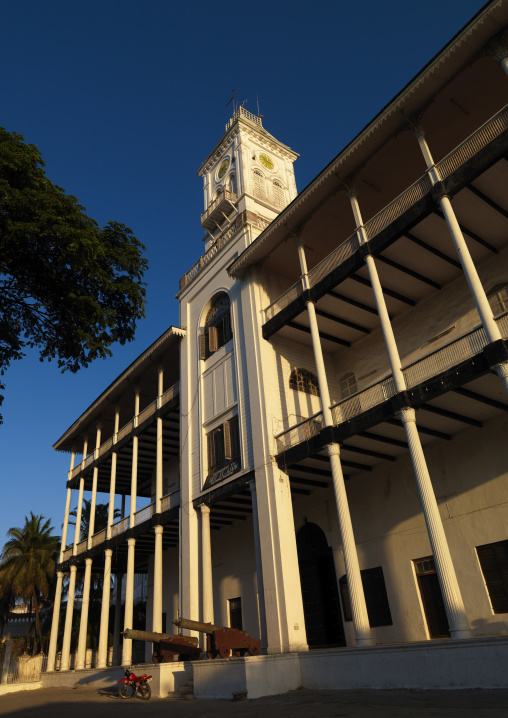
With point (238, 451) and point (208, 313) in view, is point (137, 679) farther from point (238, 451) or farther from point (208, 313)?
point (208, 313)

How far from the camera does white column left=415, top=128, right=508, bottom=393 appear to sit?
1074 centimetres

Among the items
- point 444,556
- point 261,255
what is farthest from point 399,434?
point 261,255

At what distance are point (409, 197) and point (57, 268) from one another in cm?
917

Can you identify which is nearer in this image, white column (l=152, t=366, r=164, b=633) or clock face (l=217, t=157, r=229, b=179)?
white column (l=152, t=366, r=164, b=633)

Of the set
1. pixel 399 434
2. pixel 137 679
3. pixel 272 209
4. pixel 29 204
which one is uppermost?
pixel 272 209

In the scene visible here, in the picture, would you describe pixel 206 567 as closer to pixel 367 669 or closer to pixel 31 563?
pixel 367 669

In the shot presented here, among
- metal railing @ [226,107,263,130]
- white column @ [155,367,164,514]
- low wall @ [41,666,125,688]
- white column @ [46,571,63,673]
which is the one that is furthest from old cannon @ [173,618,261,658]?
metal railing @ [226,107,263,130]

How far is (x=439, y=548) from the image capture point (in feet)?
35.3

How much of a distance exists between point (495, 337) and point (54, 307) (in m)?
10.1

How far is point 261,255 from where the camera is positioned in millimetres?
19016

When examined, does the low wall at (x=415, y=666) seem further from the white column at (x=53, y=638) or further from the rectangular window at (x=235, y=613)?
the white column at (x=53, y=638)

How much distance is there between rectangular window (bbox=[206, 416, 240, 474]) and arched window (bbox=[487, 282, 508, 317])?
916 cm

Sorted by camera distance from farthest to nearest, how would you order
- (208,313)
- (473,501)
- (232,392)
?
(208,313) → (232,392) → (473,501)

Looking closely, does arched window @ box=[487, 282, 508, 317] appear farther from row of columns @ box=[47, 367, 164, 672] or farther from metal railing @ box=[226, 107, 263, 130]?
metal railing @ box=[226, 107, 263, 130]
